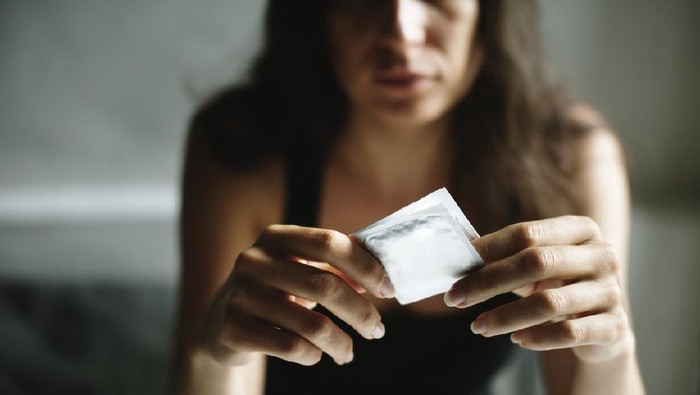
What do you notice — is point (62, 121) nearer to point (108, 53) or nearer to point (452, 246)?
point (108, 53)

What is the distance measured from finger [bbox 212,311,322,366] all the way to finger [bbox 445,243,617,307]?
0.31ft

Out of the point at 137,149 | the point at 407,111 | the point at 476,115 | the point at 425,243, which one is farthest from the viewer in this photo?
the point at 137,149

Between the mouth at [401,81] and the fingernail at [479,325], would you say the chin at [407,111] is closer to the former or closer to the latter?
the mouth at [401,81]

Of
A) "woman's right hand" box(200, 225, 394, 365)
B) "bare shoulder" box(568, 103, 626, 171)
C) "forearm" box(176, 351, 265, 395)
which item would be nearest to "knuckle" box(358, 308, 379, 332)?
"woman's right hand" box(200, 225, 394, 365)

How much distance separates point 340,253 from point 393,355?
0.32 meters

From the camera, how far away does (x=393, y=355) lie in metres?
0.61

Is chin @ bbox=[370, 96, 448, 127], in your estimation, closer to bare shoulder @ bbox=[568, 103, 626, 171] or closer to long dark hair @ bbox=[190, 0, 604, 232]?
long dark hair @ bbox=[190, 0, 604, 232]

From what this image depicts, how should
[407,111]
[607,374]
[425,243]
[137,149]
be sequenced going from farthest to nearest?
[137,149], [407,111], [607,374], [425,243]

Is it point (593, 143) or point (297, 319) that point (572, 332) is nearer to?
point (297, 319)

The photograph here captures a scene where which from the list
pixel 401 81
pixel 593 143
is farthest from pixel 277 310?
pixel 593 143

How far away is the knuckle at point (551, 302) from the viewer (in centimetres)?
34

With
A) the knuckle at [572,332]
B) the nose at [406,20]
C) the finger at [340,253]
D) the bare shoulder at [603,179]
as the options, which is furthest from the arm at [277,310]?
the bare shoulder at [603,179]

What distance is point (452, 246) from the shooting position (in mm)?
316

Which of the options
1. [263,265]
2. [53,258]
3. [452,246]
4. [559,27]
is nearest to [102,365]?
[53,258]
